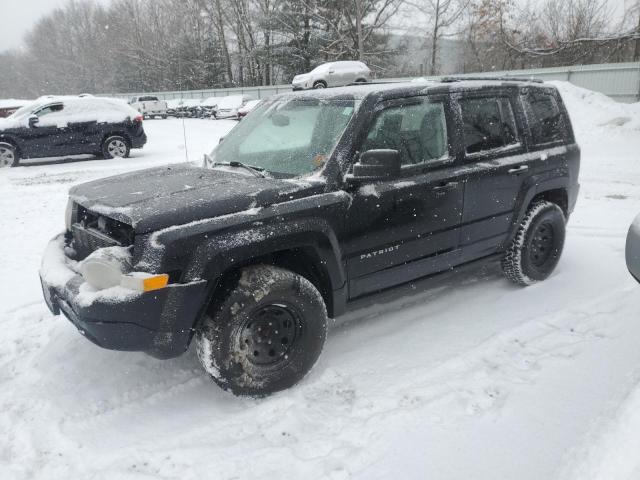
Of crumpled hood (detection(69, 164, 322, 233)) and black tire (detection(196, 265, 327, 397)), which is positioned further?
black tire (detection(196, 265, 327, 397))

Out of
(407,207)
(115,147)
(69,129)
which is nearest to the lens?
(407,207)

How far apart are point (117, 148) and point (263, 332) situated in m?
11.8

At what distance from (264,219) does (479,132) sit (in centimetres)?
211

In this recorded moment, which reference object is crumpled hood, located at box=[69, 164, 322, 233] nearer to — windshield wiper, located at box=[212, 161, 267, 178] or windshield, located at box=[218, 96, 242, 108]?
windshield wiper, located at box=[212, 161, 267, 178]

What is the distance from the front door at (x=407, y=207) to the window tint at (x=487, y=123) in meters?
0.22

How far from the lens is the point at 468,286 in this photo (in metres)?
4.60

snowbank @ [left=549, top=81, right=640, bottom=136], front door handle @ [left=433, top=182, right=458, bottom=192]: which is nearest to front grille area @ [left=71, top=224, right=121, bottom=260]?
front door handle @ [left=433, top=182, right=458, bottom=192]

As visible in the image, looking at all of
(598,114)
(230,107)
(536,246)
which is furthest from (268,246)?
(230,107)

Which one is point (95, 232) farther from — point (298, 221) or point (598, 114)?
point (598, 114)

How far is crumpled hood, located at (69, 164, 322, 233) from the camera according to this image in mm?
2668

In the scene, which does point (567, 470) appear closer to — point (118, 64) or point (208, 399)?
point (208, 399)

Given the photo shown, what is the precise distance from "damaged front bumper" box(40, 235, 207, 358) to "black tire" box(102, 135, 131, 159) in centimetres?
1138

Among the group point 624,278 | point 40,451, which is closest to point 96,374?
point 40,451

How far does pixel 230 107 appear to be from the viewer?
90.0ft
